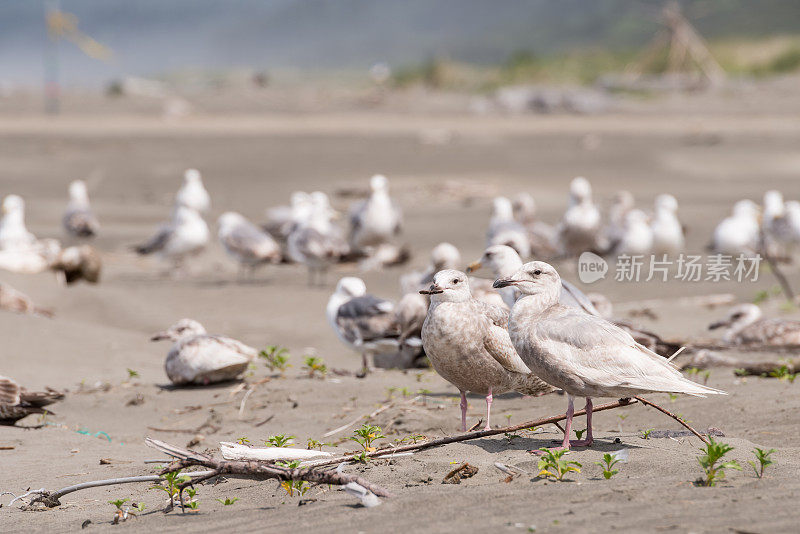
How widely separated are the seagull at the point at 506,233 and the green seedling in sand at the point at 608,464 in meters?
7.46

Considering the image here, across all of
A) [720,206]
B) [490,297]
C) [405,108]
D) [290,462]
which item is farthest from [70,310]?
[405,108]

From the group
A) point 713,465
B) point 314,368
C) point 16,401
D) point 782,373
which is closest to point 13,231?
point 16,401

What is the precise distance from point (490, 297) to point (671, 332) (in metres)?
2.89

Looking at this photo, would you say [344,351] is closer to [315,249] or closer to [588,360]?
[315,249]

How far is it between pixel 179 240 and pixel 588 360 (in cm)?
1208

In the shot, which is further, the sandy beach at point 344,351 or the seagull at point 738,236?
the seagull at point 738,236

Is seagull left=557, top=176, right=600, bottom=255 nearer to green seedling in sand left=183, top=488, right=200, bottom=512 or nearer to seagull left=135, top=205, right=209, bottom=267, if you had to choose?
seagull left=135, top=205, right=209, bottom=267

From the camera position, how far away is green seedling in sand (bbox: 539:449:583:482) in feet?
15.1

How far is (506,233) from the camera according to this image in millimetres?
13789

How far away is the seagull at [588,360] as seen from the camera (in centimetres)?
496

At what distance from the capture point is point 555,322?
516cm

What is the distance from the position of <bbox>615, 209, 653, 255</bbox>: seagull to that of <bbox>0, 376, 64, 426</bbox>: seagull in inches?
412

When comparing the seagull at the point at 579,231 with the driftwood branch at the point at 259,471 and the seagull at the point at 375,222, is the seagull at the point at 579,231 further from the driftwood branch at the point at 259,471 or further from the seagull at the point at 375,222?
the driftwood branch at the point at 259,471

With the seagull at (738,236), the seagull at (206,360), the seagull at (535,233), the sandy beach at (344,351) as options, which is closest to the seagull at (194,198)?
the sandy beach at (344,351)
